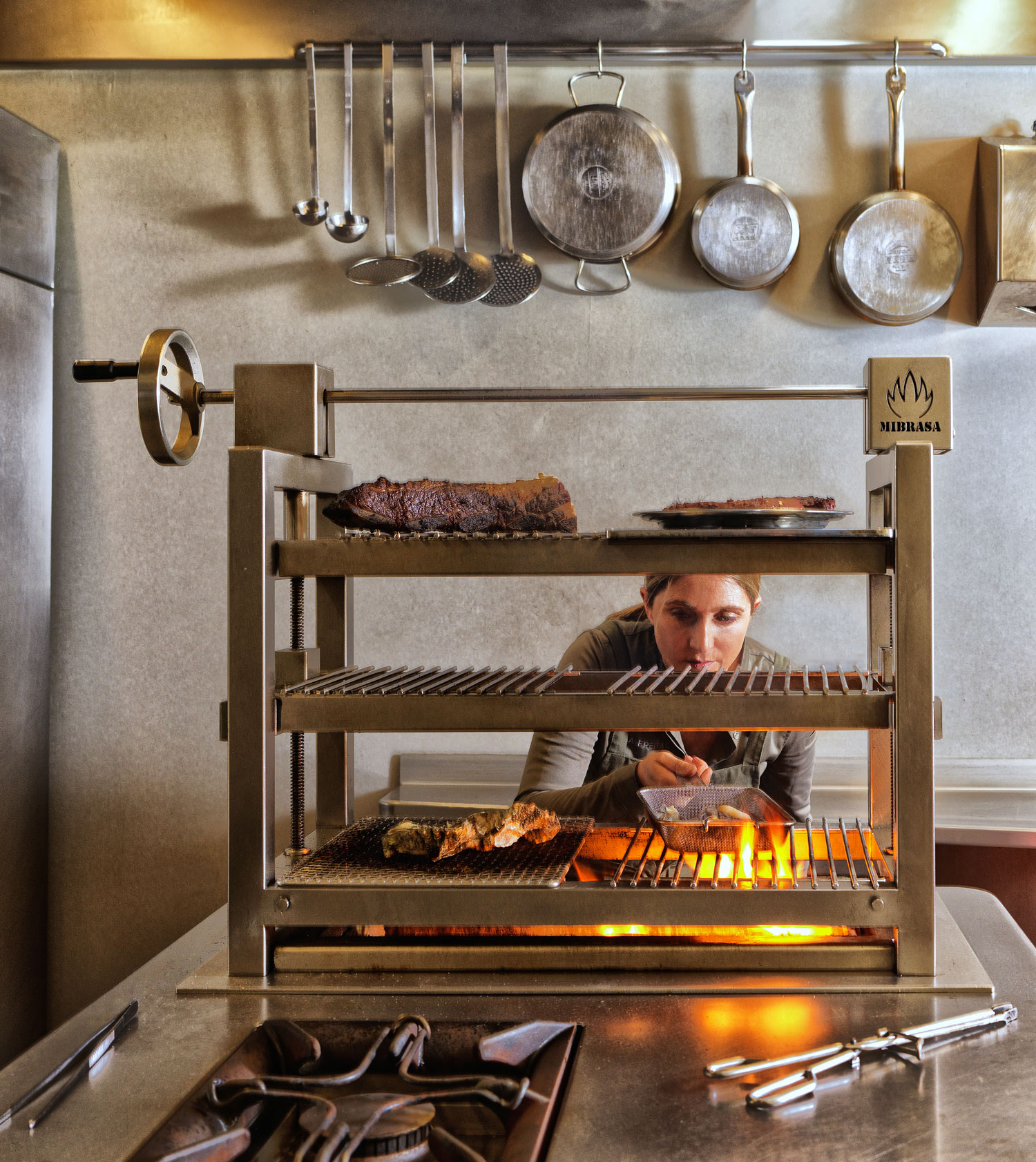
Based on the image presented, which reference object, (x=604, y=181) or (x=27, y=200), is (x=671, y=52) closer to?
(x=604, y=181)

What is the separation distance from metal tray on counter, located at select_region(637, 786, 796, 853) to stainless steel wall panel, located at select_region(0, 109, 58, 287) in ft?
6.03

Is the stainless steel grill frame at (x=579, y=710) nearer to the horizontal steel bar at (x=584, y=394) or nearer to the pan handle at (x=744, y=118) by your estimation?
the horizontal steel bar at (x=584, y=394)

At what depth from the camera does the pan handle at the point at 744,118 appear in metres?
2.26

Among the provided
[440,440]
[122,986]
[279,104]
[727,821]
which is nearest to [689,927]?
[727,821]

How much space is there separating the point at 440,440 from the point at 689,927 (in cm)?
154

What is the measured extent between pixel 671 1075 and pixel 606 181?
1.92m

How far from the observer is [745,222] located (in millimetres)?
2275

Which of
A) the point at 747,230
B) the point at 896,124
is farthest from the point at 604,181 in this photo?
the point at 896,124

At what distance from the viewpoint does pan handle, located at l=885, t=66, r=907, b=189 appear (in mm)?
2248

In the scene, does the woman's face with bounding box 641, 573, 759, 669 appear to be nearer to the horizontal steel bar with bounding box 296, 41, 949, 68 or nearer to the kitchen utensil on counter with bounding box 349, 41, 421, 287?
the kitchen utensil on counter with bounding box 349, 41, 421, 287

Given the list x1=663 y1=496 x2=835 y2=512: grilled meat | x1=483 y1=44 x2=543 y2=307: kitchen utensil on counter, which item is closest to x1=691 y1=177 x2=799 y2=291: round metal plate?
x1=483 y1=44 x2=543 y2=307: kitchen utensil on counter

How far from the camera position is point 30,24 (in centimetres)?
237

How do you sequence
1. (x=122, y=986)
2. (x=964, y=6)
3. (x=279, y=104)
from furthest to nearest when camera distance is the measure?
(x=279, y=104) < (x=964, y=6) < (x=122, y=986)

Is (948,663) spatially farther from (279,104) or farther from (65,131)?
(65,131)
